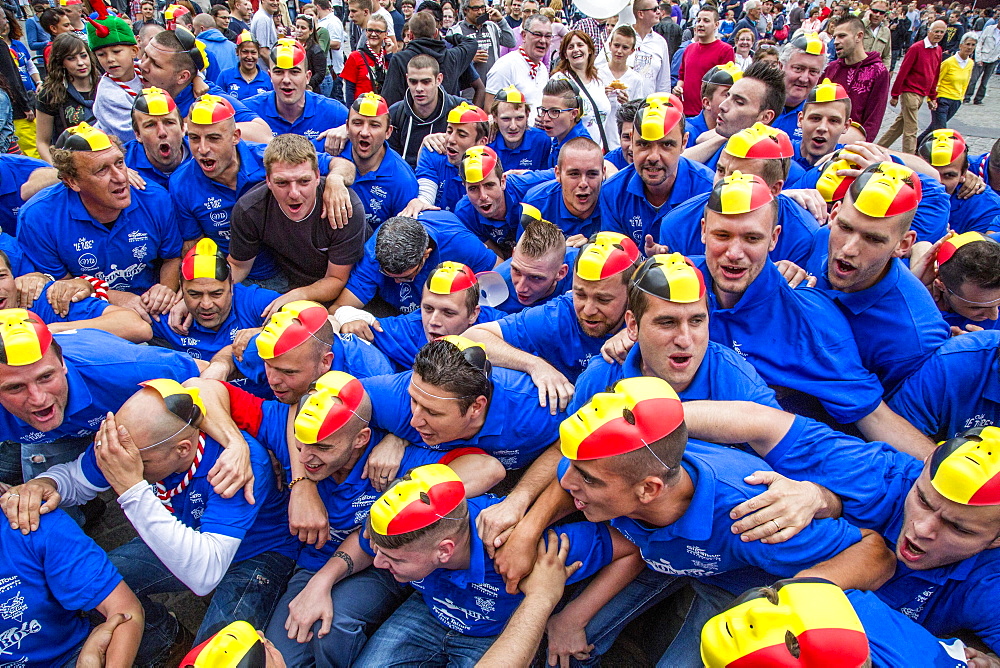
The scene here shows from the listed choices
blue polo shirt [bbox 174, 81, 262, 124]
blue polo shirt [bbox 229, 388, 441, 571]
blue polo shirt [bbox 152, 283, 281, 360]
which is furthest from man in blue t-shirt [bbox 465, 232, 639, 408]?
blue polo shirt [bbox 174, 81, 262, 124]

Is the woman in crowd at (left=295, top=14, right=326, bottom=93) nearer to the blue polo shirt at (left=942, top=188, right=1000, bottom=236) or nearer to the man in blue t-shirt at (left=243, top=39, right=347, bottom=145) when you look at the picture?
the man in blue t-shirt at (left=243, top=39, right=347, bottom=145)

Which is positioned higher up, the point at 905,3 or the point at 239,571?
the point at 905,3

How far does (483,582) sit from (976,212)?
5.03 m

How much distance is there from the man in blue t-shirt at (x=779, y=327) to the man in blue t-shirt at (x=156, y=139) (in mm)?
4697

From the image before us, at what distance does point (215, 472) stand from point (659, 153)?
370 cm

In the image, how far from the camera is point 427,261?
5.27 m

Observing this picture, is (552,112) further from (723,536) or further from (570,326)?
(723,536)

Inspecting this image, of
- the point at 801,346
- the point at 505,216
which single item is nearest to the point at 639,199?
the point at 505,216

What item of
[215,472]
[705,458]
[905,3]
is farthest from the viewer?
[905,3]

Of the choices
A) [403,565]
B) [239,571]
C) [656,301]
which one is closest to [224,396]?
[239,571]

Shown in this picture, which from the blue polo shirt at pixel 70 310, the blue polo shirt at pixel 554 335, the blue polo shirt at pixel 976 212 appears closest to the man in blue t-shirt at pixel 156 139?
the blue polo shirt at pixel 70 310

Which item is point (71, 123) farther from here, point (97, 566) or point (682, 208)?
point (682, 208)

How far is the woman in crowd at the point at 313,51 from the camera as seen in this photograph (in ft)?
32.3

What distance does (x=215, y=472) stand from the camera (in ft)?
11.8
